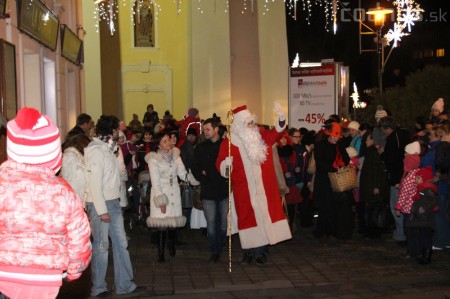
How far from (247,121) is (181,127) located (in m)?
6.28

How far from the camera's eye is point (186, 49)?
26328mm

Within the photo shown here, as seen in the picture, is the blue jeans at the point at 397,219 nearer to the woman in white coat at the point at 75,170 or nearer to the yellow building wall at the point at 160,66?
the woman in white coat at the point at 75,170

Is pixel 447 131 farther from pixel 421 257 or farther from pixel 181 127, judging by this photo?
pixel 181 127

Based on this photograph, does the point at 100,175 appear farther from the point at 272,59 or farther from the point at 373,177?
the point at 272,59

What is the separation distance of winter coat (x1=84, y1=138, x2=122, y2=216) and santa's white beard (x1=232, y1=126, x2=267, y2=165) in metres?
2.32

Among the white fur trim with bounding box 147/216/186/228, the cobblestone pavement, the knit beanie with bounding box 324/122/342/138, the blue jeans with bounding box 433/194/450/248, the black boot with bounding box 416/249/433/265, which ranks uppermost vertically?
the knit beanie with bounding box 324/122/342/138

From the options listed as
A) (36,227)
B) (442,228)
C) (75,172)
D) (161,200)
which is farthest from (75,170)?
→ (442,228)

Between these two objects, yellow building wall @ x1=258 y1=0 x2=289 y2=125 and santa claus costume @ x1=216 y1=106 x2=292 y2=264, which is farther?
yellow building wall @ x1=258 y1=0 x2=289 y2=125

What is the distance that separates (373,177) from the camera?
1203 centimetres

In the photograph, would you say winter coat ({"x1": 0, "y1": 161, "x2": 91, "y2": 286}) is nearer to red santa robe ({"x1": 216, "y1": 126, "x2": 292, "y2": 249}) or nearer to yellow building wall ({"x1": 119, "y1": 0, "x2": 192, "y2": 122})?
red santa robe ({"x1": 216, "y1": 126, "x2": 292, "y2": 249})

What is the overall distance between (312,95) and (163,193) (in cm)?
791

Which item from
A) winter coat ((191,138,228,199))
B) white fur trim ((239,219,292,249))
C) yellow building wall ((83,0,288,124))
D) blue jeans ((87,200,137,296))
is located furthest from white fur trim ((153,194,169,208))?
yellow building wall ((83,0,288,124))

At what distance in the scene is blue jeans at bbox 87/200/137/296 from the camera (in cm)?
834

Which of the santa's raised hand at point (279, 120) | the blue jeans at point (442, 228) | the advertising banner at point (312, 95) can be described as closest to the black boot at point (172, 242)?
the santa's raised hand at point (279, 120)
